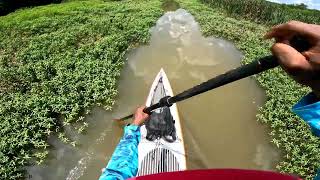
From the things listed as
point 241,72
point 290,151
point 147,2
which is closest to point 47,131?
point 290,151

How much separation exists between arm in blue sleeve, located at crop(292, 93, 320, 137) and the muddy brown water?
19.8 feet

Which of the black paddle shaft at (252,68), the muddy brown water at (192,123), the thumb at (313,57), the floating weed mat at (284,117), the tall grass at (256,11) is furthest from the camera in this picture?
the tall grass at (256,11)

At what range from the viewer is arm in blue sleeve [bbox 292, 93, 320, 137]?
1275 millimetres

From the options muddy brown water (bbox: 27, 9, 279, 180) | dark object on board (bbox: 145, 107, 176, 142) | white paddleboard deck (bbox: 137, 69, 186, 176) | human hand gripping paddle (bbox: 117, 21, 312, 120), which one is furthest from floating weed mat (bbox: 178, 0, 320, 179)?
human hand gripping paddle (bbox: 117, 21, 312, 120)

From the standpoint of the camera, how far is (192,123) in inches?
340

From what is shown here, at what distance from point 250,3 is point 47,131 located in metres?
16.2

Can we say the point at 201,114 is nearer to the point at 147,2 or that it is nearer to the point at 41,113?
the point at 41,113

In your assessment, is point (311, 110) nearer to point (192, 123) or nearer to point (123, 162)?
point (123, 162)

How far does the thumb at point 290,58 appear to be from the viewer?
3.74ft

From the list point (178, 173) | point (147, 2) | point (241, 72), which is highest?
point (241, 72)

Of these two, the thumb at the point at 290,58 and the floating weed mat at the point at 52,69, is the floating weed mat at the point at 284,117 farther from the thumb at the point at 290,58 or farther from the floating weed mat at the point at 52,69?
the thumb at the point at 290,58

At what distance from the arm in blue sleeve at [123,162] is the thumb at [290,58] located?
1.97 m

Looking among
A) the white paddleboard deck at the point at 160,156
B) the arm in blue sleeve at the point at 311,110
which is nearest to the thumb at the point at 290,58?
the arm in blue sleeve at the point at 311,110

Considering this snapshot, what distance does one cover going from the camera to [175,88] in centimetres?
1034
